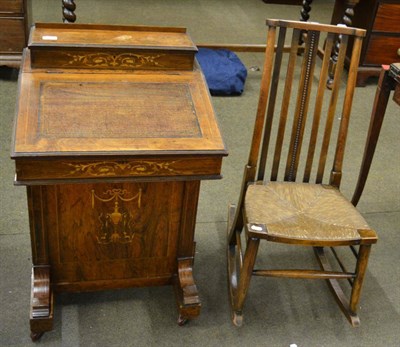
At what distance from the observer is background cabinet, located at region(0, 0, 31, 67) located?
341 cm

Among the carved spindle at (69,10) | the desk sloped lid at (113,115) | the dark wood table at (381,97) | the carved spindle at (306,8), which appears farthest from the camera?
the carved spindle at (306,8)

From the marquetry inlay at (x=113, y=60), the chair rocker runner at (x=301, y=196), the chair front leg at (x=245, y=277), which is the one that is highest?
the marquetry inlay at (x=113, y=60)

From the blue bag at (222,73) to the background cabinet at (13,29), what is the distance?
1.24 metres

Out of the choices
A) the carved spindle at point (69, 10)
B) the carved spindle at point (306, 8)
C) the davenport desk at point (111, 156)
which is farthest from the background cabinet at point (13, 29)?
the carved spindle at point (306, 8)

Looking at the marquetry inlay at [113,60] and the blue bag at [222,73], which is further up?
the marquetry inlay at [113,60]

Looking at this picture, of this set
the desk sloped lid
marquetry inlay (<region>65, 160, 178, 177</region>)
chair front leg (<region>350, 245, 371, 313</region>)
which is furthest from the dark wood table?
marquetry inlay (<region>65, 160, 178, 177</region>)

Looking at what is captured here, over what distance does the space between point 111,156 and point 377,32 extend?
300cm

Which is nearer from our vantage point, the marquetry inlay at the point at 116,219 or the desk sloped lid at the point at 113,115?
the desk sloped lid at the point at 113,115

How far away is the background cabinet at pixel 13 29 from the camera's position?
3.41 meters

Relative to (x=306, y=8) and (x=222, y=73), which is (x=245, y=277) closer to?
(x=222, y=73)

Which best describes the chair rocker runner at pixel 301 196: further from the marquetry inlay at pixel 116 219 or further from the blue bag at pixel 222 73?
the blue bag at pixel 222 73

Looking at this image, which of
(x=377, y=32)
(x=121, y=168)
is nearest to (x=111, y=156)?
(x=121, y=168)

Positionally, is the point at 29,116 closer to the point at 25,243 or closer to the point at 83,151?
the point at 83,151

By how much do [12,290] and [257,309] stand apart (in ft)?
3.14
